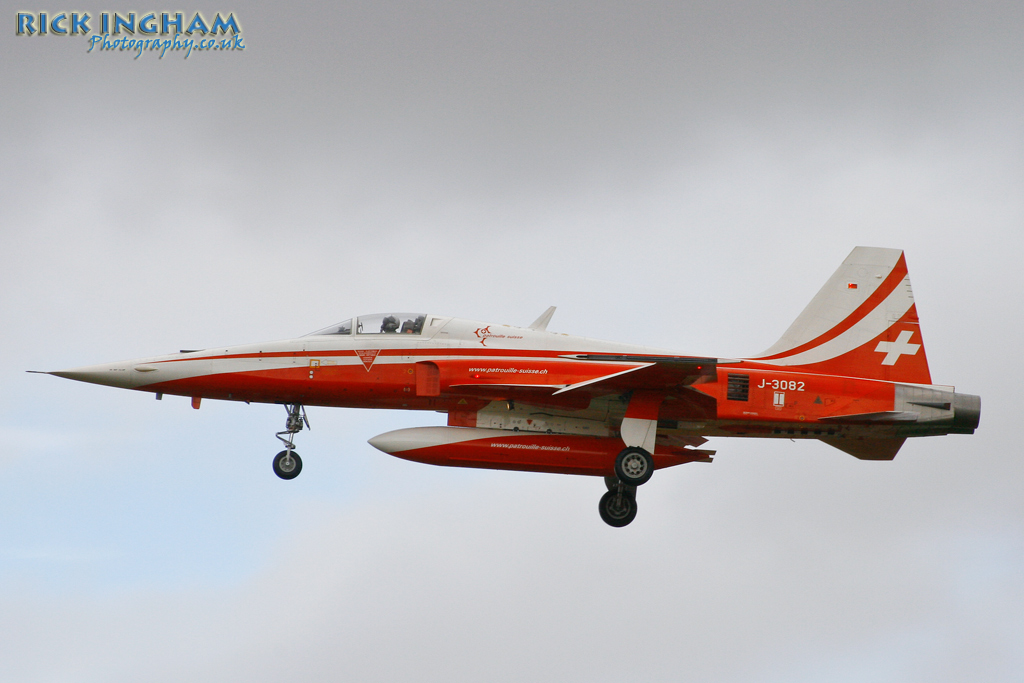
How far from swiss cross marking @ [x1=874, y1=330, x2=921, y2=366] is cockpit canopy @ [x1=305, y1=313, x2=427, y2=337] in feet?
31.2

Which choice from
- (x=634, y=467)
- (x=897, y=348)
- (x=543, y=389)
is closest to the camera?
(x=634, y=467)

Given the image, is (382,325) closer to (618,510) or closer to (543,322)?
(543,322)

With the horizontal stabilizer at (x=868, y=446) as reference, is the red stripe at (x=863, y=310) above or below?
above

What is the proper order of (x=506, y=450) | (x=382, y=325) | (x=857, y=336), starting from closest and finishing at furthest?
1. (x=506, y=450)
2. (x=382, y=325)
3. (x=857, y=336)

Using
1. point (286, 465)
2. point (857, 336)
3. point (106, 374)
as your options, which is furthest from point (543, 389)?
point (106, 374)

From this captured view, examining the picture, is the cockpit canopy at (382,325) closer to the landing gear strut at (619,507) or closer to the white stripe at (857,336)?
the landing gear strut at (619,507)

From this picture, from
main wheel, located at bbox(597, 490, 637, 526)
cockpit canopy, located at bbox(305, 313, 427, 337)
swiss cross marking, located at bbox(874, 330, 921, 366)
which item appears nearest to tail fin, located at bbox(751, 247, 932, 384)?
swiss cross marking, located at bbox(874, 330, 921, 366)

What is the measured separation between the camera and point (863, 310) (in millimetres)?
21297

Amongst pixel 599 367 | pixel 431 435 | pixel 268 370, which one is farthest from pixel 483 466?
pixel 268 370

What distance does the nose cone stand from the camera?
19.8 meters

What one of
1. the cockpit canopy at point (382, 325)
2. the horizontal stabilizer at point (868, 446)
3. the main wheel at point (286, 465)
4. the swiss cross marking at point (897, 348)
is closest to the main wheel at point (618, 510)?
the horizontal stabilizer at point (868, 446)

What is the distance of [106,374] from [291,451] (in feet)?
12.8

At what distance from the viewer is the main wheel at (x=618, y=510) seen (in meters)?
21.7

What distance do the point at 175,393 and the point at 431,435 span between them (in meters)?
5.24
